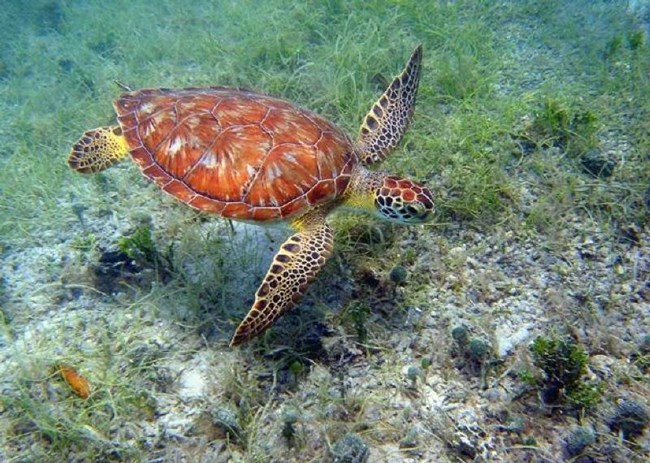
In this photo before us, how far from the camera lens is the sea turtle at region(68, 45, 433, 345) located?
2.85m

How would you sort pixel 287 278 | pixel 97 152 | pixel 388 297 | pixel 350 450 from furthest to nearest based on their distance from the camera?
pixel 97 152 → pixel 388 297 → pixel 287 278 → pixel 350 450

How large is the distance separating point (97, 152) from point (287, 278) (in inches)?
83.2

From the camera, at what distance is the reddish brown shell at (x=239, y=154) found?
2904 mm

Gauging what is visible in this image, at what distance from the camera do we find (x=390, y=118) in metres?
3.66

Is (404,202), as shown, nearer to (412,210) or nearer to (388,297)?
(412,210)

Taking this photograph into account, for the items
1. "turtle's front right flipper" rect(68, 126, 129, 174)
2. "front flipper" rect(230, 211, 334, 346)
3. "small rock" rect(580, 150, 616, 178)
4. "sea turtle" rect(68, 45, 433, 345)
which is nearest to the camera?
"front flipper" rect(230, 211, 334, 346)

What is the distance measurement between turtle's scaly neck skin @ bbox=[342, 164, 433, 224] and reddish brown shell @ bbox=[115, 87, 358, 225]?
116 mm

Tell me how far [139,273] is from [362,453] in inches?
87.0

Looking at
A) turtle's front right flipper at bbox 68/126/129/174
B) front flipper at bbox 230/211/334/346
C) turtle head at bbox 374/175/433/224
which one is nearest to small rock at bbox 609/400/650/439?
turtle head at bbox 374/175/433/224

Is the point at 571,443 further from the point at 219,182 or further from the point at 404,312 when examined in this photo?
the point at 219,182

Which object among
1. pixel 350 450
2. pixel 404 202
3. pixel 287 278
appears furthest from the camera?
pixel 404 202

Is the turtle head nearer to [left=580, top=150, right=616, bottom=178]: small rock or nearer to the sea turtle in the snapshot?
the sea turtle

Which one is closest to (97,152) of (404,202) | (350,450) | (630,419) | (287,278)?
(287,278)

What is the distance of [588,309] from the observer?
291cm
